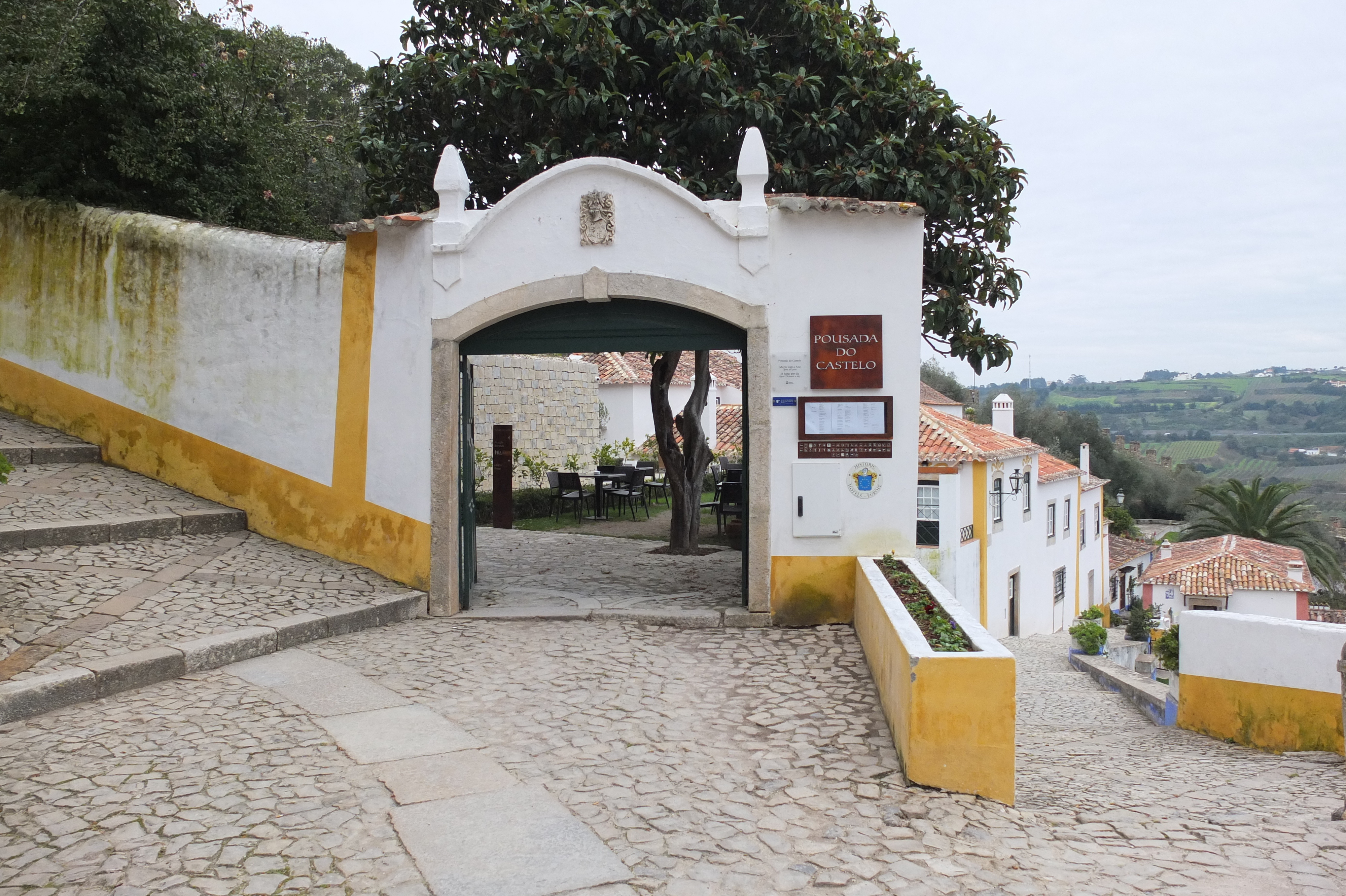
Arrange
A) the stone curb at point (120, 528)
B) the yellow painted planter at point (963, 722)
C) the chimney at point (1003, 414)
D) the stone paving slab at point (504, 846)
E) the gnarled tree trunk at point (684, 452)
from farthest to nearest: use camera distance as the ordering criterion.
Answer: the chimney at point (1003, 414)
the gnarled tree trunk at point (684, 452)
the stone curb at point (120, 528)
the yellow painted planter at point (963, 722)
the stone paving slab at point (504, 846)

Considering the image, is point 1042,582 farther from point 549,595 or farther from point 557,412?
point 549,595

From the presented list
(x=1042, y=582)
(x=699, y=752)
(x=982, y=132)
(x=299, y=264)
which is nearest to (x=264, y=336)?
(x=299, y=264)

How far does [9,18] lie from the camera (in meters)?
8.71

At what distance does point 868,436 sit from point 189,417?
6.08 metres

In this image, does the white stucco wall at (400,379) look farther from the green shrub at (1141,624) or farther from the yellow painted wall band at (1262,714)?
the green shrub at (1141,624)

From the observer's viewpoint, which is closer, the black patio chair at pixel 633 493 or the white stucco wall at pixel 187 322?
the white stucco wall at pixel 187 322

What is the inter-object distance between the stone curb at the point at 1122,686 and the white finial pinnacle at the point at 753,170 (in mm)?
6462

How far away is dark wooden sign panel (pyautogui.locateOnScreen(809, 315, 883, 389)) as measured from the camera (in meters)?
7.47

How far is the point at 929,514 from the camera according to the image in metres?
20.1

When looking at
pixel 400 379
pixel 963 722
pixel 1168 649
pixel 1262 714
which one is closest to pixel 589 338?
pixel 400 379

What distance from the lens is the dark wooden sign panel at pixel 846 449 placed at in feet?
24.7

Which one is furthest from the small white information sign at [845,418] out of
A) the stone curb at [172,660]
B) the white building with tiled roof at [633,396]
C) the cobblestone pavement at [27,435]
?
the white building with tiled roof at [633,396]

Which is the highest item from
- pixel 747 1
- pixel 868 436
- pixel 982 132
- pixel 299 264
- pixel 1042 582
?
pixel 747 1

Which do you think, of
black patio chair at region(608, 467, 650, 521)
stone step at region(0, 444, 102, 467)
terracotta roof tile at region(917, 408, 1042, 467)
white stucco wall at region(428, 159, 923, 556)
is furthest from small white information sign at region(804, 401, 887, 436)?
terracotta roof tile at region(917, 408, 1042, 467)
